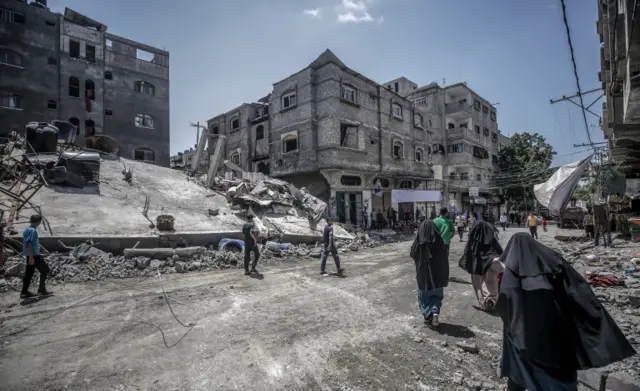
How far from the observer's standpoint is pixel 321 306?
18.8ft

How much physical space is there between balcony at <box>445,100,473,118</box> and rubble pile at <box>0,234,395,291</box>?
28.8 meters

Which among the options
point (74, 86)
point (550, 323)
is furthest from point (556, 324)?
point (74, 86)

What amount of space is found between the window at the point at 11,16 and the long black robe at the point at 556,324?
33573 millimetres

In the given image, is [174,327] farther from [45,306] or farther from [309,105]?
[309,105]

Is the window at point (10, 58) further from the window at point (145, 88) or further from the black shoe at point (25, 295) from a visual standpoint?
the black shoe at point (25, 295)

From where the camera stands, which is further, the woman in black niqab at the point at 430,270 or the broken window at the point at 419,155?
the broken window at the point at 419,155

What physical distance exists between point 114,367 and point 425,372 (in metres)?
3.62

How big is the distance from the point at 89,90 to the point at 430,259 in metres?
30.6

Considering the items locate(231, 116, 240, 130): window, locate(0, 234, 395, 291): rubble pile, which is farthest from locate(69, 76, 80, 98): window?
locate(0, 234, 395, 291): rubble pile

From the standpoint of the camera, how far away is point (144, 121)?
2783 cm

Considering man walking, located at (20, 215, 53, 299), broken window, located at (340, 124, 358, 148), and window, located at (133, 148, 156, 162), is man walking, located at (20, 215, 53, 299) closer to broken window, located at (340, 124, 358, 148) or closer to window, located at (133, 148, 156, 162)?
broken window, located at (340, 124, 358, 148)

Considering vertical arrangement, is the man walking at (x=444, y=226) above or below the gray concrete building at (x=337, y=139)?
below

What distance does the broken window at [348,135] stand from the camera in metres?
21.7

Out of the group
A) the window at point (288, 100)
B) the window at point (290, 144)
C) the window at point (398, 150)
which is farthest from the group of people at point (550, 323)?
the window at point (398, 150)
